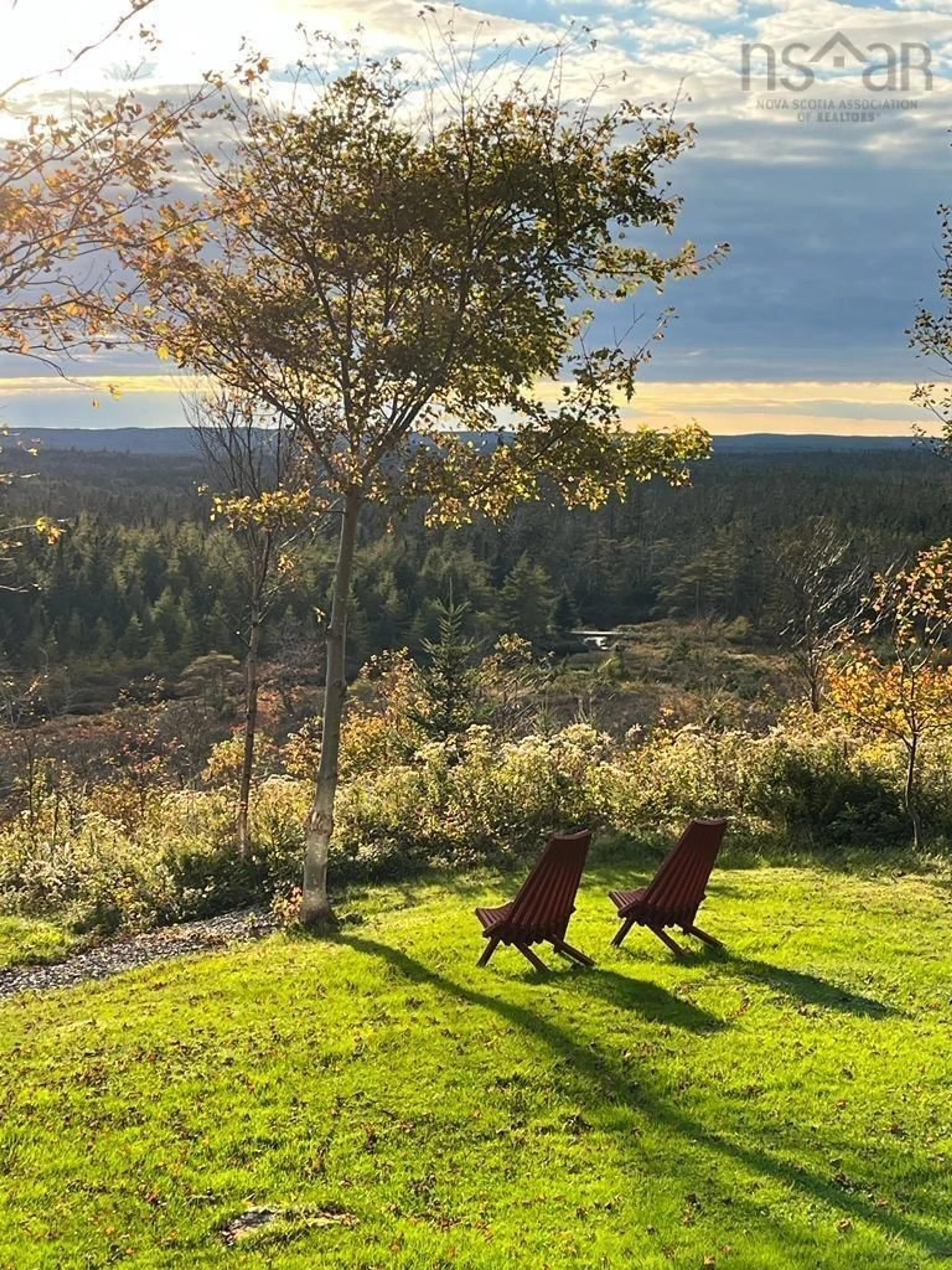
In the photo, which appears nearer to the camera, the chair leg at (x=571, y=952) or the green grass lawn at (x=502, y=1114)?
the green grass lawn at (x=502, y=1114)

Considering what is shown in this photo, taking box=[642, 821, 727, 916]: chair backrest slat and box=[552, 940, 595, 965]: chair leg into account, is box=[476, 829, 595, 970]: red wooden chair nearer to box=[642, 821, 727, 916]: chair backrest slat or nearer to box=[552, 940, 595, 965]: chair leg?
box=[552, 940, 595, 965]: chair leg

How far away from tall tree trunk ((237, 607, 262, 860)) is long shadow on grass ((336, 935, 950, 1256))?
623 centimetres

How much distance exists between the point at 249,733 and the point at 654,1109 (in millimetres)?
9949

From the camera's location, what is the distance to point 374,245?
393 inches

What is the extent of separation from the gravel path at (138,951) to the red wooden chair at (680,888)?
5.11 meters

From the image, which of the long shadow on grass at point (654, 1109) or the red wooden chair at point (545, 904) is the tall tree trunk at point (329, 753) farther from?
the red wooden chair at point (545, 904)

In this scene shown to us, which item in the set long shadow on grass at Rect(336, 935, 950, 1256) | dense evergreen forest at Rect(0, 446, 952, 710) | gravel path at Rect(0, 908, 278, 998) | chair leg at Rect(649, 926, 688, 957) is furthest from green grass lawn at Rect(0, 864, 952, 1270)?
dense evergreen forest at Rect(0, 446, 952, 710)

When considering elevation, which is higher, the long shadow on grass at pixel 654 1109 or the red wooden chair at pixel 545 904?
the red wooden chair at pixel 545 904

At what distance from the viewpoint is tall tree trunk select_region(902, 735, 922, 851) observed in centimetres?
1306

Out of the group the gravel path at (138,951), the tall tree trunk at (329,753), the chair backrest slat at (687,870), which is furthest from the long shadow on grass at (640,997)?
the gravel path at (138,951)

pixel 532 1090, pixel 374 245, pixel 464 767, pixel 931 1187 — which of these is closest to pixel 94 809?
pixel 464 767

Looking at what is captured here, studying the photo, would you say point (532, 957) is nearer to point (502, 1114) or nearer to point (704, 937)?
point (704, 937)

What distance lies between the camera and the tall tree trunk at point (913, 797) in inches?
A: 514

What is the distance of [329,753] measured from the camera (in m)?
10.8
